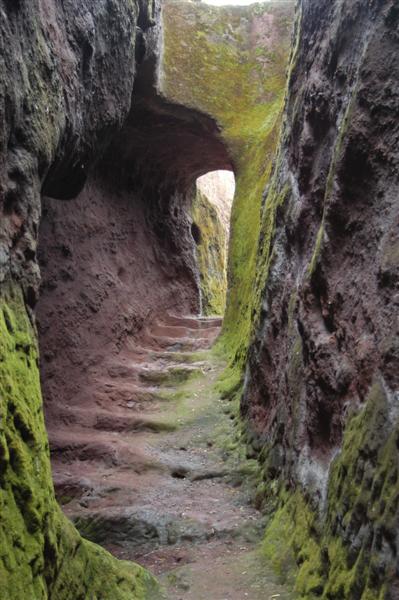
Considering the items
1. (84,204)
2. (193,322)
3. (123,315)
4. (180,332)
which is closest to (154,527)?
(123,315)

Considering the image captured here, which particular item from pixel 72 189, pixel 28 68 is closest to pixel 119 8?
pixel 72 189

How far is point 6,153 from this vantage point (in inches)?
133

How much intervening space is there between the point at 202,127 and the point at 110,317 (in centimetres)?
424

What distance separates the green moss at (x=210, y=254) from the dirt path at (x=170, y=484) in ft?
22.8

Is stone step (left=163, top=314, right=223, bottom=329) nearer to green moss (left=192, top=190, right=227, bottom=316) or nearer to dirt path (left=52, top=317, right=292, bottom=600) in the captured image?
dirt path (left=52, top=317, right=292, bottom=600)

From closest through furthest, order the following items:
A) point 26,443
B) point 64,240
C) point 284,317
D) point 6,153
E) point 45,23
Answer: point 26,443, point 6,153, point 45,23, point 284,317, point 64,240

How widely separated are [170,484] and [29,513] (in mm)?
3406

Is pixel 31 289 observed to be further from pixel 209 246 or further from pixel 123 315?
pixel 209 246

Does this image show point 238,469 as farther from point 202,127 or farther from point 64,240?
point 202,127

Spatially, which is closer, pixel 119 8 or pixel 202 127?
pixel 119 8

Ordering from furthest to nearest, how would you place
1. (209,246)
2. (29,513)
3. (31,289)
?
(209,246) < (31,289) < (29,513)

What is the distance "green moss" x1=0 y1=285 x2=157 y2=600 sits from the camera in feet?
8.09

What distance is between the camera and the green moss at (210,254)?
16.2 meters

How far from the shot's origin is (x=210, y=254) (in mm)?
17891
